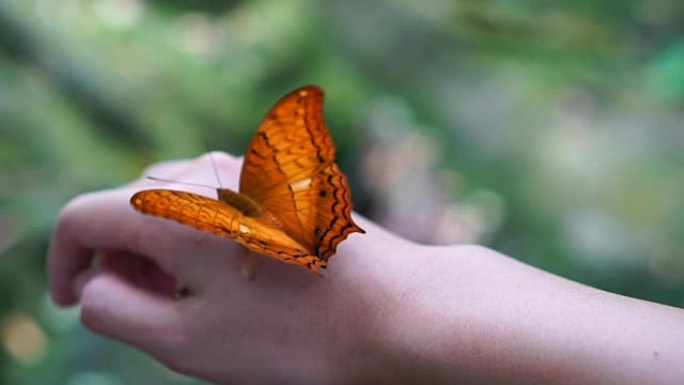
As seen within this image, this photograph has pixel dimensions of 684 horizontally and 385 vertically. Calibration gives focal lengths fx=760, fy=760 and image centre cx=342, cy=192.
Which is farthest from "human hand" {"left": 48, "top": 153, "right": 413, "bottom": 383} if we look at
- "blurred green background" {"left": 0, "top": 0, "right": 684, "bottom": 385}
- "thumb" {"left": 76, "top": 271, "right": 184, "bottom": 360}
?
"blurred green background" {"left": 0, "top": 0, "right": 684, "bottom": 385}

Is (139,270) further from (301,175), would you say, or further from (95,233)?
(301,175)

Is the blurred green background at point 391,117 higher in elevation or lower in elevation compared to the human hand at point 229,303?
higher

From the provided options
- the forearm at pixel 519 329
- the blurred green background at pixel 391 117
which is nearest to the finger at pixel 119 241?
the forearm at pixel 519 329

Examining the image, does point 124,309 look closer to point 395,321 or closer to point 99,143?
point 395,321

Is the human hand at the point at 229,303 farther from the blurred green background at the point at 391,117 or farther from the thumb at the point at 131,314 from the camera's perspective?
the blurred green background at the point at 391,117

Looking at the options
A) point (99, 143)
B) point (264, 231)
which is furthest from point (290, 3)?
point (264, 231)

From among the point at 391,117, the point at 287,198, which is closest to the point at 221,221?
the point at 287,198

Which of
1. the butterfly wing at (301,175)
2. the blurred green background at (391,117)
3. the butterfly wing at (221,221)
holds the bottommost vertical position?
the butterfly wing at (221,221)
